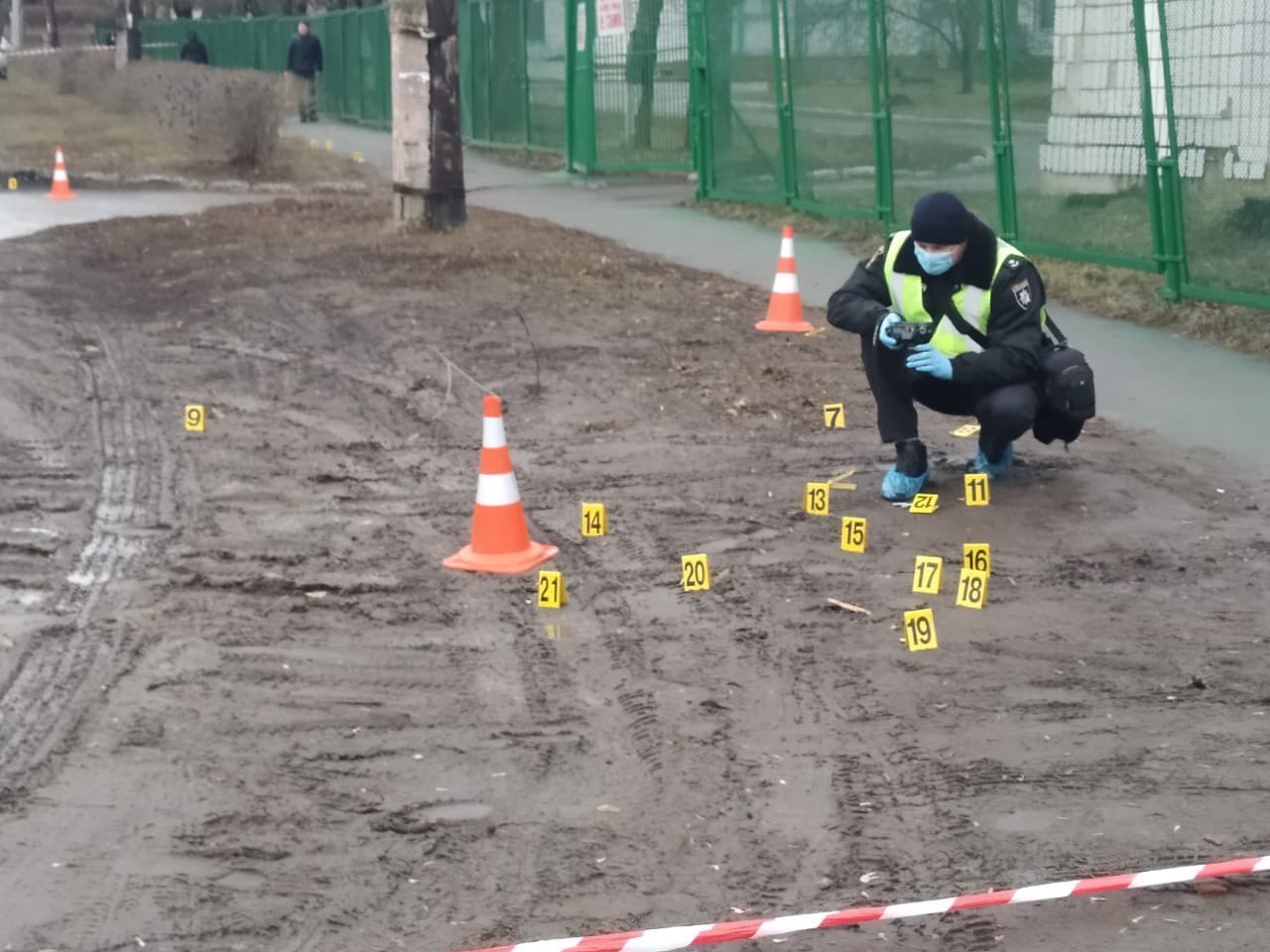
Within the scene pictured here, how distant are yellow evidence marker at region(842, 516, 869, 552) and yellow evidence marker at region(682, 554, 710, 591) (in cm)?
67

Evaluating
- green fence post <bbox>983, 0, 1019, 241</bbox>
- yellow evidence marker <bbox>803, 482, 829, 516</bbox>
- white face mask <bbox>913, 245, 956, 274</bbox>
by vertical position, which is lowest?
yellow evidence marker <bbox>803, 482, 829, 516</bbox>

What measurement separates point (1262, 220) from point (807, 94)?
6.01m

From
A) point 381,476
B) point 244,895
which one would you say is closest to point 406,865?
point 244,895

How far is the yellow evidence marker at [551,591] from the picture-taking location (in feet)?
20.6

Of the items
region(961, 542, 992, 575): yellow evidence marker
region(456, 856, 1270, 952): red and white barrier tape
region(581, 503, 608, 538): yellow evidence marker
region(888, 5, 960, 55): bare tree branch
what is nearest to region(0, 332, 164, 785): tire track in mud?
region(581, 503, 608, 538): yellow evidence marker

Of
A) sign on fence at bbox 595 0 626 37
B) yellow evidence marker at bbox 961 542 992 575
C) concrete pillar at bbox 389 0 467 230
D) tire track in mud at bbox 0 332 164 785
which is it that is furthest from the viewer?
sign on fence at bbox 595 0 626 37

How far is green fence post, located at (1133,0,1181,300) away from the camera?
37.1ft

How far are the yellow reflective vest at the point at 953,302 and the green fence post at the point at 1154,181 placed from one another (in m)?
4.48

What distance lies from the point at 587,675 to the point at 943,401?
2642 mm

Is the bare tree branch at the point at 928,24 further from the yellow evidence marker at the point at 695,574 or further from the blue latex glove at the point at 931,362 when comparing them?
the yellow evidence marker at the point at 695,574

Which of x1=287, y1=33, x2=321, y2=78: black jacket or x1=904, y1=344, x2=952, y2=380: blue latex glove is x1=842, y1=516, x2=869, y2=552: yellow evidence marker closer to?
x1=904, y1=344, x2=952, y2=380: blue latex glove

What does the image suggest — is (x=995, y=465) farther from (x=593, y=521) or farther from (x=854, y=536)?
(x=593, y=521)

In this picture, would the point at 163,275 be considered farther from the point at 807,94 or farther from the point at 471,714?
the point at 471,714

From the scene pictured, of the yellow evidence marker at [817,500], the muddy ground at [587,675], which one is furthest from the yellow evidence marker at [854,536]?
the yellow evidence marker at [817,500]
